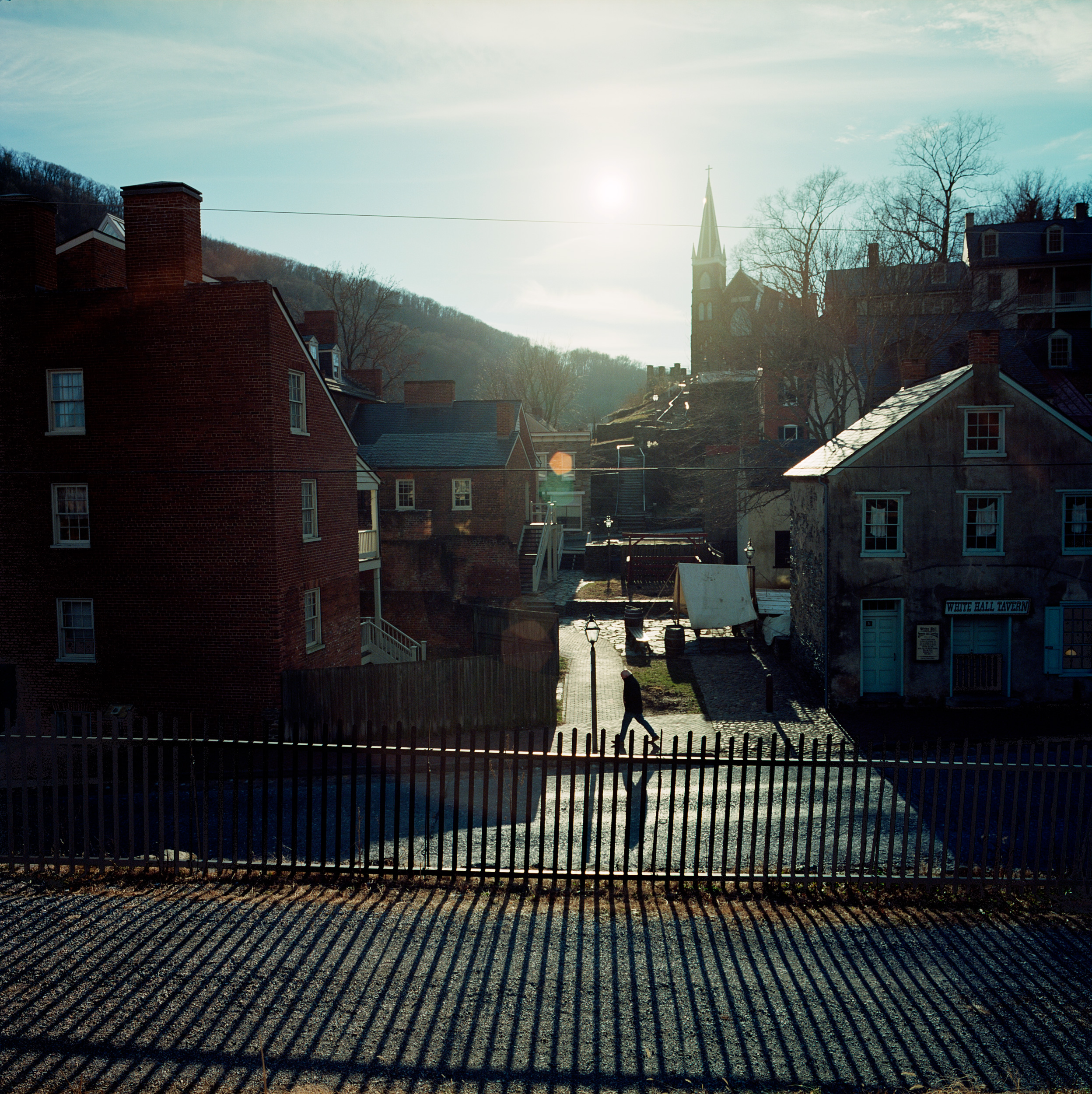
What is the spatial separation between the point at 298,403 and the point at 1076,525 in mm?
21741

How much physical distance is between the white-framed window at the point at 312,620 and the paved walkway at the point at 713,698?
7.06 metres

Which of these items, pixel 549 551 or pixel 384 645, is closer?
pixel 384 645

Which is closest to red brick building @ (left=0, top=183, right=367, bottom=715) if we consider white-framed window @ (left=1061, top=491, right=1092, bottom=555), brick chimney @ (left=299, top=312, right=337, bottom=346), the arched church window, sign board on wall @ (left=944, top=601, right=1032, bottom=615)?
sign board on wall @ (left=944, top=601, right=1032, bottom=615)

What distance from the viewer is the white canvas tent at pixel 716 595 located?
30.4 metres

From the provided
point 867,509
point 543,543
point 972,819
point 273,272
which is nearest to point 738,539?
point 543,543

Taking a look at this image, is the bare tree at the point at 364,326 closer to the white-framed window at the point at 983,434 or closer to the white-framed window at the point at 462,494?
the white-framed window at the point at 462,494

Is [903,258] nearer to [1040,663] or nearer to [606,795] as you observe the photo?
[1040,663]

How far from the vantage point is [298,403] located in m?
22.1

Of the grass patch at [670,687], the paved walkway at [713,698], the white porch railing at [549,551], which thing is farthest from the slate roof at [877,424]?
the white porch railing at [549,551]

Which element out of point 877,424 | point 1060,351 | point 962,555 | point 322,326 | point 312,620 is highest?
point 322,326

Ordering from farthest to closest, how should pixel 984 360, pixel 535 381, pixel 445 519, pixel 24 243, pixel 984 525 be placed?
pixel 535 381 < pixel 445 519 < pixel 984 525 < pixel 984 360 < pixel 24 243

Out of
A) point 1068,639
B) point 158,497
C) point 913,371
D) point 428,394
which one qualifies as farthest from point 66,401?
point 1068,639

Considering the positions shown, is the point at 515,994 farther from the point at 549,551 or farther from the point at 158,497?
the point at 549,551

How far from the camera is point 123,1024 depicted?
22.3 ft
